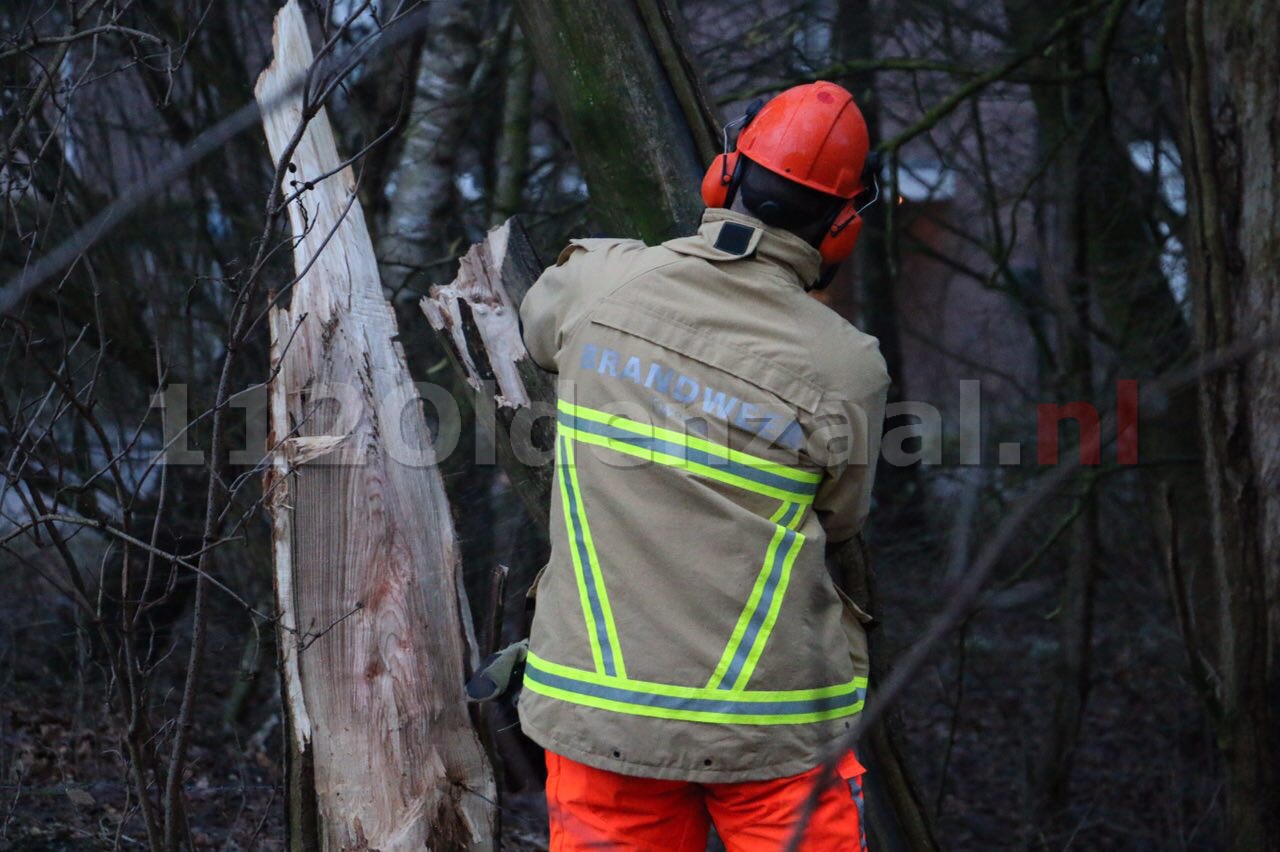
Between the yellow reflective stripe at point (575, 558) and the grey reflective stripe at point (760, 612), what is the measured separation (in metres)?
0.26

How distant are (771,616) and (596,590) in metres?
0.36

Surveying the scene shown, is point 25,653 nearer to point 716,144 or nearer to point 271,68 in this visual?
point 271,68

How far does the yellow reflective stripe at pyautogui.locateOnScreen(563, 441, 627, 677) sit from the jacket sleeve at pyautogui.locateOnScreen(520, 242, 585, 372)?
0.96 feet

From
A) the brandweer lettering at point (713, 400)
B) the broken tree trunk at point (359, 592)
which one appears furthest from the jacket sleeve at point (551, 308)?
the broken tree trunk at point (359, 592)

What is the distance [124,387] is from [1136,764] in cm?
597

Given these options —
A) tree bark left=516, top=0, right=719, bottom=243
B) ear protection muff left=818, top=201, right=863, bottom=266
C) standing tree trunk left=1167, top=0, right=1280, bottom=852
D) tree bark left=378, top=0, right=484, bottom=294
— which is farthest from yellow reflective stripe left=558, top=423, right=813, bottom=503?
tree bark left=378, top=0, right=484, bottom=294

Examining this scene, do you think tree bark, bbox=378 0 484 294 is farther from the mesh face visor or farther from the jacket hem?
the jacket hem

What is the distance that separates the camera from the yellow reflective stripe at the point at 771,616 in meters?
2.44

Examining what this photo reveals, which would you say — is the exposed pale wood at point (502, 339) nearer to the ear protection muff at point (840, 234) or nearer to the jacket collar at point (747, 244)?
the jacket collar at point (747, 244)

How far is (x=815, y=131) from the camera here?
258cm

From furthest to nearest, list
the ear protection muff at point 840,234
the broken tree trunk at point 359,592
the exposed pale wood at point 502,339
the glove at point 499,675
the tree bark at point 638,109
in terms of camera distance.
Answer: the tree bark at point 638,109 < the exposed pale wood at point 502,339 < the broken tree trunk at point 359,592 < the glove at point 499,675 < the ear protection muff at point 840,234

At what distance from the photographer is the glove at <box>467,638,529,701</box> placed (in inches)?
112

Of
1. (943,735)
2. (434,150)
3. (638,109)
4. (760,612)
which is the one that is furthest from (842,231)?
(943,735)

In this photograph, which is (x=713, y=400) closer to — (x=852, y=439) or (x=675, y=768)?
(x=852, y=439)
